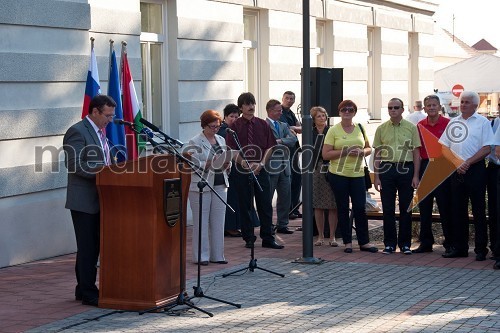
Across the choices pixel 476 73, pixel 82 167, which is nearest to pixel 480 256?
pixel 82 167

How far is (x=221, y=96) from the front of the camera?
16203 millimetres

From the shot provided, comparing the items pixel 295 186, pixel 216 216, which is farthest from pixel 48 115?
pixel 295 186

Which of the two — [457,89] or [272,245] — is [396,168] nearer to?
[272,245]

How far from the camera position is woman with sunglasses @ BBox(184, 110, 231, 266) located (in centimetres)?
1116

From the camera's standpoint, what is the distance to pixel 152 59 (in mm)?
14992

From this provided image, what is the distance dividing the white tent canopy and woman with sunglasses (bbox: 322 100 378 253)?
2201cm

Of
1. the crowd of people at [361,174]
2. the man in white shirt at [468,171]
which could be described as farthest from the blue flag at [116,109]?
the man in white shirt at [468,171]

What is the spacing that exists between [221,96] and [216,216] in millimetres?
5093

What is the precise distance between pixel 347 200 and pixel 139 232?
4.48m

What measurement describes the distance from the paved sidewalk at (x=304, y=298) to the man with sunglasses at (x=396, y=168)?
1.13 ft

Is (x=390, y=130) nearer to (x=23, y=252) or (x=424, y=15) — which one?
(x=23, y=252)

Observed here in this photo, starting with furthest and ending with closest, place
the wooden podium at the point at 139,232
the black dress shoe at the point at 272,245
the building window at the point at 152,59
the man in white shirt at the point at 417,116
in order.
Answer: the man in white shirt at the point at 417,116 → the building window at the point at 152,59 → the black dress shoe at the point at 272,245 → the wooden podium at the point at 139,232

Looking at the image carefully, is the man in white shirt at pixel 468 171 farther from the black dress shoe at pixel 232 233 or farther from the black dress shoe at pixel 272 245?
the black dress shoe at pixel 232 233

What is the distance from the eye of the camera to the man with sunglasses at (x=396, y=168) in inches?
479
